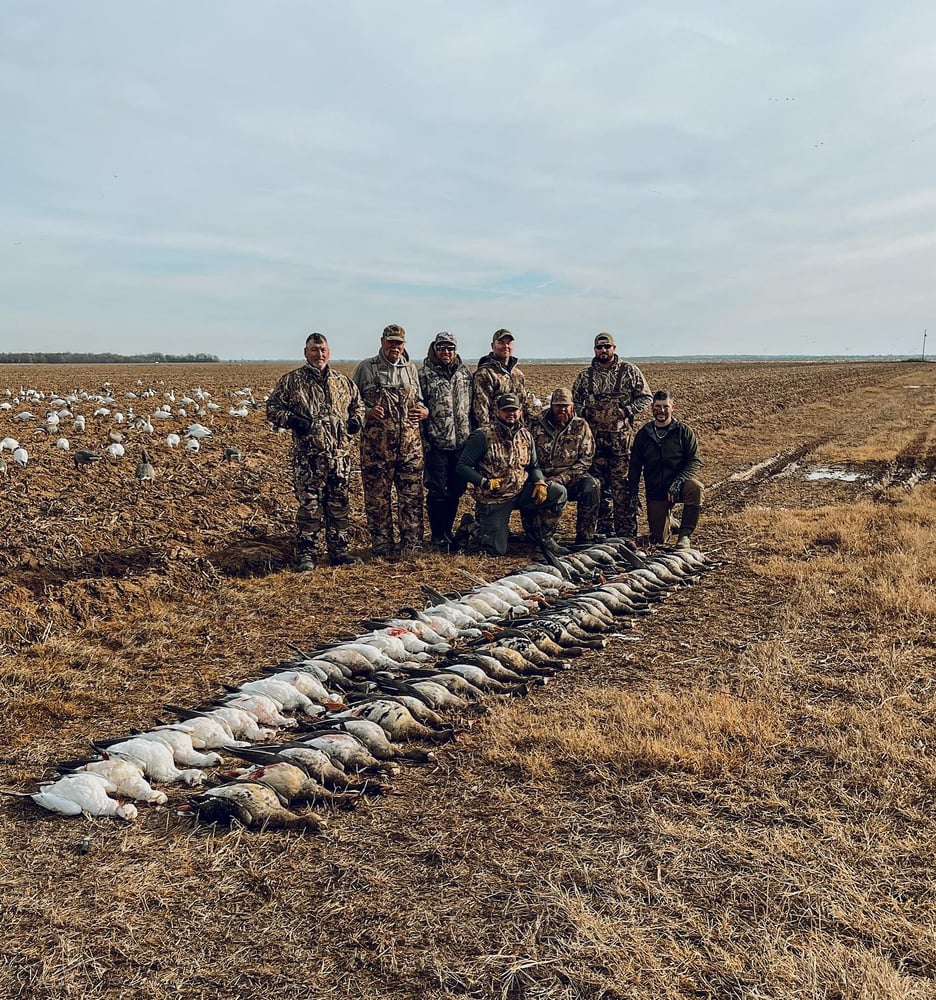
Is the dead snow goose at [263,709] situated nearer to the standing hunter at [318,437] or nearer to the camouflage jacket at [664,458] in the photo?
the standing hunter at [318,437]

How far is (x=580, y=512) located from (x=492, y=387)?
1854mm

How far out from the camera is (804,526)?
973 centimetres

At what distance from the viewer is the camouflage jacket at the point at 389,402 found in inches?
324

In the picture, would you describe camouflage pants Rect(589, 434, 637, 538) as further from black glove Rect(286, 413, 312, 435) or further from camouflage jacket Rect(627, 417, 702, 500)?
black glove Rect(286, 413, 312, 435)

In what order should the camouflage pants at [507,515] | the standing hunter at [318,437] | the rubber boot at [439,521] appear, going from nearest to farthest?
the standing hunter at [318,437] → the camouflage pants at [507,515] → the rubber boot at [439,521]

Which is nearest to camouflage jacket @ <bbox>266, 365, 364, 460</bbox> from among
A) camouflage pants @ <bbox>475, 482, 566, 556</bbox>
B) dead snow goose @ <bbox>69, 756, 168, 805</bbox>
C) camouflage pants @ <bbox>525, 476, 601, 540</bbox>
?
camouflage pants @ <bbox>475, 482, 566, 556</bbox>

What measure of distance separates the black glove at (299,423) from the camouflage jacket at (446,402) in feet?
4.53

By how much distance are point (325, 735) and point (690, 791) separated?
1997 millimetres

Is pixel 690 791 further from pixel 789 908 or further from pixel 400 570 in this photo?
pixel 400 570

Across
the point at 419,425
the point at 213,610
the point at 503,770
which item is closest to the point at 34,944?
the point at 503,770

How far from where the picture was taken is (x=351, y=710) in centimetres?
480

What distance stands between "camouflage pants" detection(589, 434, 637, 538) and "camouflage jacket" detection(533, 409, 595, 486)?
0.26 meters

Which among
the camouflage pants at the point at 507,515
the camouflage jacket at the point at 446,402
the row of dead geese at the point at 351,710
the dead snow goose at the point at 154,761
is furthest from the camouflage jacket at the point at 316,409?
the dead snow goose at the point at 154,761

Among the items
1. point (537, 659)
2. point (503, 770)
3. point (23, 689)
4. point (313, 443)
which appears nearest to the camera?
point (503, 770)
